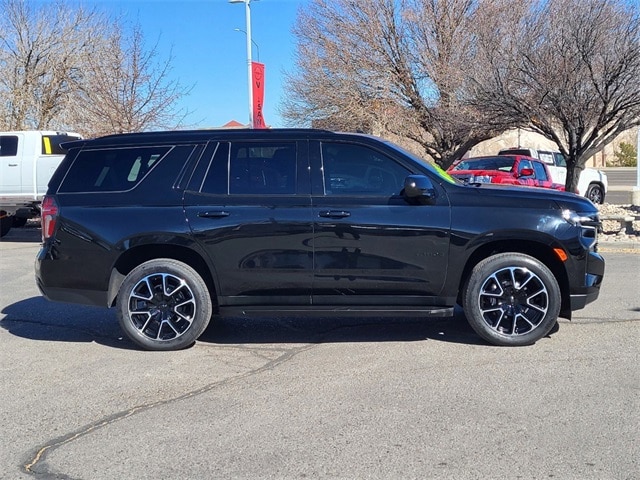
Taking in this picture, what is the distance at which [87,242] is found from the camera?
19.9 feet

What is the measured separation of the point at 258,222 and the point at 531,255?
2456mm

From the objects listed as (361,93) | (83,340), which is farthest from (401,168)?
(361,93)

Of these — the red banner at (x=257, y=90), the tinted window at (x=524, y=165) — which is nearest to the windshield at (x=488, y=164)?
the tinted window at (x=524, y=165)

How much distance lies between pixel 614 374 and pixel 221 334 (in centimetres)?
358

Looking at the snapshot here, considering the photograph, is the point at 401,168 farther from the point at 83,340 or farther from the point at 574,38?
the point at 574,38

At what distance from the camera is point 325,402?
4.79 meters

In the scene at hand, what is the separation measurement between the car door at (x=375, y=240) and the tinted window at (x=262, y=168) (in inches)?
10.1

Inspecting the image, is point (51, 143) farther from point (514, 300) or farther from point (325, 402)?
point (325, 402)

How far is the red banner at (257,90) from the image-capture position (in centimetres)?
1747

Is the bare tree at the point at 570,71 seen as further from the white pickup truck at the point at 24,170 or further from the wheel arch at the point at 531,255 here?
the white pickup truck at the point at 24,170

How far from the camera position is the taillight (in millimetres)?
6121

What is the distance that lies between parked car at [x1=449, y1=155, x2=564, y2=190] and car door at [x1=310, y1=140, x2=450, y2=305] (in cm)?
986

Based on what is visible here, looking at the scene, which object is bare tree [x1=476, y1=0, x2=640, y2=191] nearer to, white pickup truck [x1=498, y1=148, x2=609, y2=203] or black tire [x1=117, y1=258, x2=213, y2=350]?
white pickup truck [x1=498, y1=148, x2=609, y2=203]

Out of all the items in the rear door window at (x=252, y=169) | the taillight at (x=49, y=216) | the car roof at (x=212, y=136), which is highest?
the car roof at (x=212, y=136)
